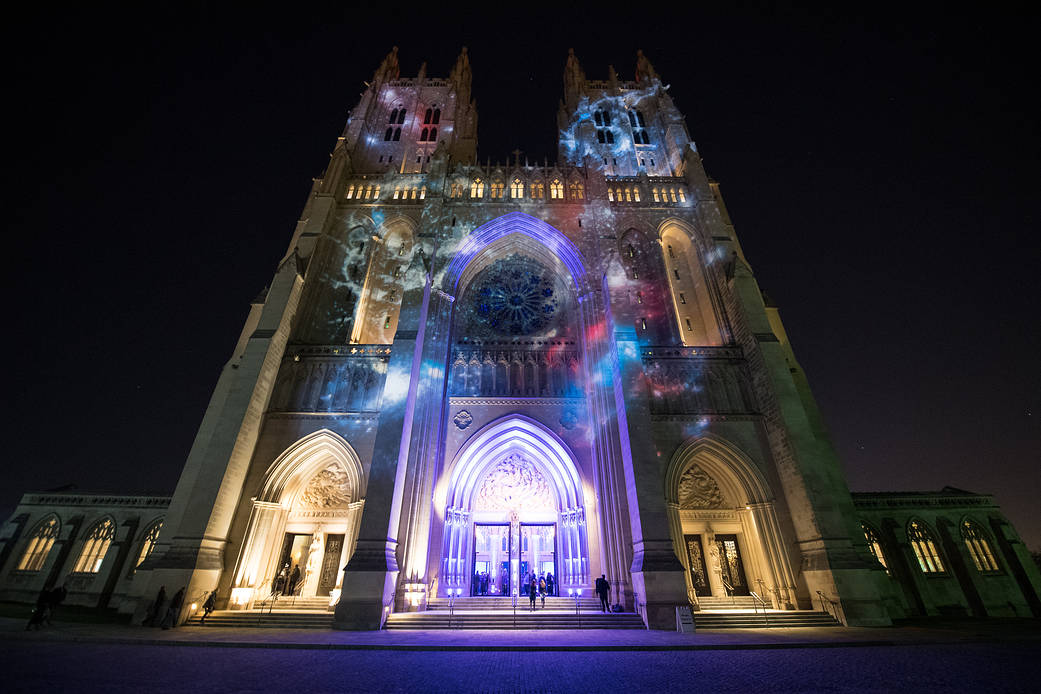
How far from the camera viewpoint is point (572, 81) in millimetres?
28547

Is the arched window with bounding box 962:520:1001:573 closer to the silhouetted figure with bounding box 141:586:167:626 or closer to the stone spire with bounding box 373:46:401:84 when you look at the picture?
the silhouetted figure with bounding box 141:586:167:626

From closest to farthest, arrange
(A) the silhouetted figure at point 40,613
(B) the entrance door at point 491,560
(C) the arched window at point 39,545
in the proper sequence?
(A) the silhouetted figure at point 40,613
(B) the entrance door at point 491,560
(C) the arched window at point 39,545

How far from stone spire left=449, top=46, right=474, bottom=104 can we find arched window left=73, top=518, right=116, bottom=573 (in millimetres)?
33540

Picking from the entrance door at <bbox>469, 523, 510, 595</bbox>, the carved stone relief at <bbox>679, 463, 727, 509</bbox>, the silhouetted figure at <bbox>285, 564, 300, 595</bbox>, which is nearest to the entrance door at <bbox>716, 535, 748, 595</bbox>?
the carved stone relief at <bbox>679, 463, 727, 509</bbox>

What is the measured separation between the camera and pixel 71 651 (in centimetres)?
632

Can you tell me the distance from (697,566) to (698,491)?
2.59 meters

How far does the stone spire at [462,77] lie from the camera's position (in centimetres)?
2789

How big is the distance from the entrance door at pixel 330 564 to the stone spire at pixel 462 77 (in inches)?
1125

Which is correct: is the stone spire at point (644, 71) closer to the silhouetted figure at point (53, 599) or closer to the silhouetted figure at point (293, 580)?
the silhouetted figure at point (293, 580)

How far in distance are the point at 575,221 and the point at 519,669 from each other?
699 inches

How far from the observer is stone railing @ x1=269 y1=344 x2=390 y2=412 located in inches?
575

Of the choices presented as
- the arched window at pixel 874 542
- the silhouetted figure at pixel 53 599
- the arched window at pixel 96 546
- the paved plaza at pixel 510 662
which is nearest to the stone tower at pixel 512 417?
the silhouetted figure at pixel 53 599

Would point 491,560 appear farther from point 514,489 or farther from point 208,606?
point 208,606

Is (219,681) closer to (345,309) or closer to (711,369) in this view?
(345,309)
